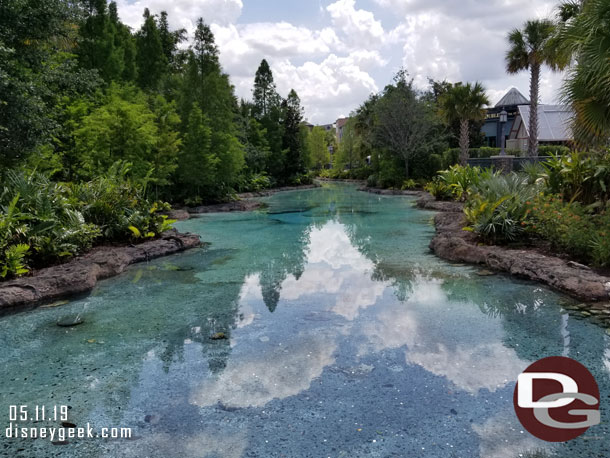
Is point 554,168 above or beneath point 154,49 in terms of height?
beneath

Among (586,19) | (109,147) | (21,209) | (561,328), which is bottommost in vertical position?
(561,328)

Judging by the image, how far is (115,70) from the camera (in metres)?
19.8

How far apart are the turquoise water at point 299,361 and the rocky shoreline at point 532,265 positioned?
33 centimetres

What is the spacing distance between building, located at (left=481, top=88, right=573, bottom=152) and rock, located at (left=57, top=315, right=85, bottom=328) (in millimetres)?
27609

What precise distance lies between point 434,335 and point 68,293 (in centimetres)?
560

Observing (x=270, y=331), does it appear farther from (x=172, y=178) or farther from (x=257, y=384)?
(x=172, y=178)

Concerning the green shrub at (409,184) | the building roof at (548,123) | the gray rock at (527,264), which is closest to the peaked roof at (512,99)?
the building roof at (548,123)

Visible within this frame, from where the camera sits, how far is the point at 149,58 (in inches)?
1021

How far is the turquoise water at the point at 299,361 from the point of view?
326 cm

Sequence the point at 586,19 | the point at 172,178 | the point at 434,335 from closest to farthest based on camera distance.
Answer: the point at 434,335 < the point at 586,19 < the point at 172,178

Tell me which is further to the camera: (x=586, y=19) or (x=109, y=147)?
(x=109, y=147)

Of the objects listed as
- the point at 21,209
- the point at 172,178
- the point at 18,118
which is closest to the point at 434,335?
the point at 21,209

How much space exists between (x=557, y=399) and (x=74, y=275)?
689 centimetres

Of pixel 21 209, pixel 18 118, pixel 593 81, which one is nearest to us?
pixel 593 81
